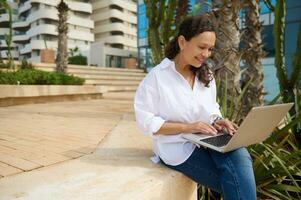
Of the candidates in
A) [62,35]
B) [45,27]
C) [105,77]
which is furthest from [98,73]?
[45,27]

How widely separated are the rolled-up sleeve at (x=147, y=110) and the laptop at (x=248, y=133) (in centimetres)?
21

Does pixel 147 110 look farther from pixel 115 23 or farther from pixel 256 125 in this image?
pixel 115 23

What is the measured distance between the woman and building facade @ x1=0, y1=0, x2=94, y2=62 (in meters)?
45.3

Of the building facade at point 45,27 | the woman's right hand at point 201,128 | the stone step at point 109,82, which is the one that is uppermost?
the building facade at point 45,27

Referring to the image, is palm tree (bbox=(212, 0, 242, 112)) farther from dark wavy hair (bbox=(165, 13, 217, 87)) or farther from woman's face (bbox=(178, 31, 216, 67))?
woman's face (bbox=(178, 31, 216, 67))

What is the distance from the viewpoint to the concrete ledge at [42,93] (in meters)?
7.89

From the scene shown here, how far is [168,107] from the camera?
2467mm

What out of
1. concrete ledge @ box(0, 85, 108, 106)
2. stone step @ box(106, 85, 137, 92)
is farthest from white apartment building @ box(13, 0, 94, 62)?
concrete ledge @ box(0, 85, 108, 106)

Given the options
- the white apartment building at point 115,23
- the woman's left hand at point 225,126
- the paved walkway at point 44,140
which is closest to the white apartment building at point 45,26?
the white apartment building at point 115,23

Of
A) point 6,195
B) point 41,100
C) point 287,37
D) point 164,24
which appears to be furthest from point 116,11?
point 6,195

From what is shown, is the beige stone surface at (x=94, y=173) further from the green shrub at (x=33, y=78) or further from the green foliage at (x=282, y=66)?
the green shrub at (x=33, y=78)

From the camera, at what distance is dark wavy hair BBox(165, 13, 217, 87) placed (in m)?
2.42

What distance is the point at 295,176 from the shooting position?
3.13 meters

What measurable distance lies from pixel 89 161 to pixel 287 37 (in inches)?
604
